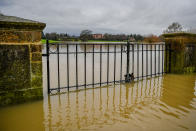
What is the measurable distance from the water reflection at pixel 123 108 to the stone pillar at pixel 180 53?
210 centimetres

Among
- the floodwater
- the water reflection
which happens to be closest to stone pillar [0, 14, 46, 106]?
the floodwater

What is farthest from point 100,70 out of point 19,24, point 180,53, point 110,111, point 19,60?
point 180,53

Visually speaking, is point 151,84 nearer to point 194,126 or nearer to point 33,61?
point 194,126

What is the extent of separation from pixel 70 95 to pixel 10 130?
90.1 inches

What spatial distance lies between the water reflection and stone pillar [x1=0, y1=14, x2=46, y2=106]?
79cm

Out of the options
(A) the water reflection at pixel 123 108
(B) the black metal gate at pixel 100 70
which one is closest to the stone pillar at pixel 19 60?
(B) the black metal gate at pixel 100 70

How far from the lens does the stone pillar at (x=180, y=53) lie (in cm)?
820

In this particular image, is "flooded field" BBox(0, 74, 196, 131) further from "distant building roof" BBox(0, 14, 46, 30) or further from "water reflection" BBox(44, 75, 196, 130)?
"distant building roof" BBox(0, 14, 46, 30)

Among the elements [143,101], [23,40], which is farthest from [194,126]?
[23,40]

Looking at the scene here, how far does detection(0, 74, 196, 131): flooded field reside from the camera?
3545 millimetres

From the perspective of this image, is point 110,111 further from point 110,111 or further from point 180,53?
point 180,53

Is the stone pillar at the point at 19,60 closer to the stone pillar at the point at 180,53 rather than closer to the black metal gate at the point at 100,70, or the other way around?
the black metal gate at the point at 100,70

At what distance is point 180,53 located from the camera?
325 inches

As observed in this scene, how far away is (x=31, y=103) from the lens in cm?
478
